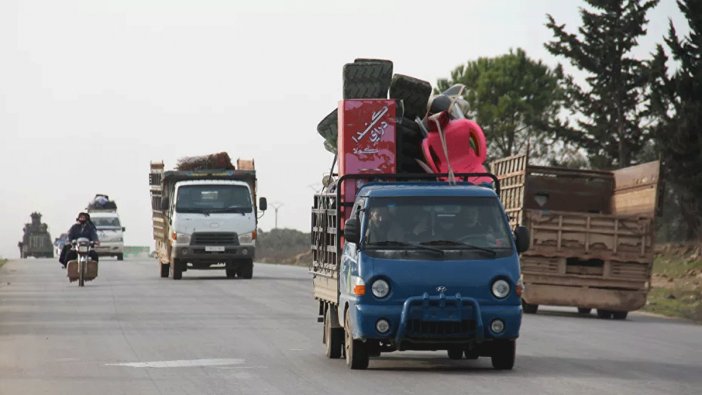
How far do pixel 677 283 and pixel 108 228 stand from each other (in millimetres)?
31360

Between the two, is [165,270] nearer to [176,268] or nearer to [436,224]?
[176,268]

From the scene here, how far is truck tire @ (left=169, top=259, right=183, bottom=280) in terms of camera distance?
4156 centimetres

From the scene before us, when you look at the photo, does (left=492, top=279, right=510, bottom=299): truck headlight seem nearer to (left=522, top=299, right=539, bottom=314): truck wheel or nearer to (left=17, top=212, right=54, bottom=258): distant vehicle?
(left=522, top=299, right=539, bottom=314): truck wheel

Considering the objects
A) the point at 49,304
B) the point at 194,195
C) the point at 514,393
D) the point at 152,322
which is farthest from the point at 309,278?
the point at 514,393

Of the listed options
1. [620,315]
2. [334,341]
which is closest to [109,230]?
[620,315]

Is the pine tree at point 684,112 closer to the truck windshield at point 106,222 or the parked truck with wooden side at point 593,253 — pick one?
the parked truck with wooden side at point 593,253

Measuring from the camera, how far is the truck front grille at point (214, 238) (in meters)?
40.5

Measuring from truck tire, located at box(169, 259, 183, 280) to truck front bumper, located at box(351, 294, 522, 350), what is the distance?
26.5 m

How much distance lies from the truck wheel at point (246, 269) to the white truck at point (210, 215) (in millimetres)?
352

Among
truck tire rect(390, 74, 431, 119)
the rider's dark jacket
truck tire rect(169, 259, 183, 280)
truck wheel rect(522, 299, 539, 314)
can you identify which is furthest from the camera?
truck tire rect(169, 259, 183, 280)

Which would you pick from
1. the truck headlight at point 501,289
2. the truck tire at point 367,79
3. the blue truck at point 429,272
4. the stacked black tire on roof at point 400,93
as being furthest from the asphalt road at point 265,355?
the truck tire at point 367,79

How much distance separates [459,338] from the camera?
1531 cm

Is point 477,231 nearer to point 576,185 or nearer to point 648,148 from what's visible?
point 576,185

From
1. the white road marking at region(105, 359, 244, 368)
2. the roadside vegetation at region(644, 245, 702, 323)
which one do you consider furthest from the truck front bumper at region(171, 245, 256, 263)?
the white road marking at region(105, 359, 244, 368)
